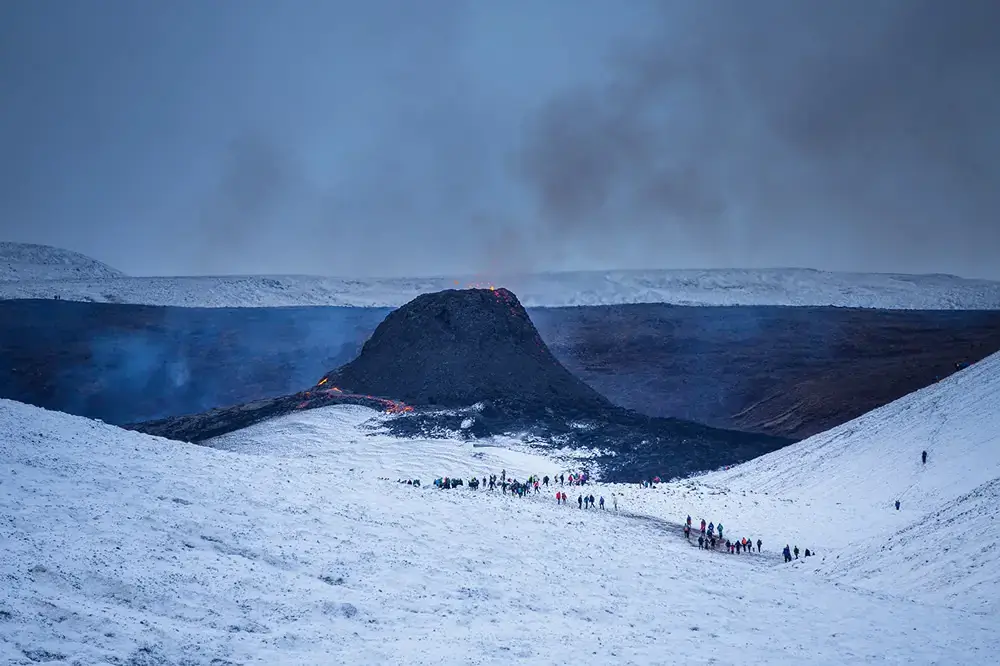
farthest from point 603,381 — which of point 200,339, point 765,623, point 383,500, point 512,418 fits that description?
point 765,623

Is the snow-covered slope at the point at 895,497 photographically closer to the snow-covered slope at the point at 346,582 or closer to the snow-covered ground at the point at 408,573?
the snow-covered ground at the point at 408,573

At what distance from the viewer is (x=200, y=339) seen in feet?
310

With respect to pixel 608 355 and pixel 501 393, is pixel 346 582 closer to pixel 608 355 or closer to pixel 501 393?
pixel 501 393

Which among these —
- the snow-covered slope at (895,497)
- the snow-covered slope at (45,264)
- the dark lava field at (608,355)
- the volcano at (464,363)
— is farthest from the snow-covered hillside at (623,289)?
the snow-covered slope at (895,497)

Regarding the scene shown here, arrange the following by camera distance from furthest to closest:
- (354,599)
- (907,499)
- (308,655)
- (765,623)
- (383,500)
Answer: (907,499)
(383,500)
(765,623)
(354,599)
(308,655)

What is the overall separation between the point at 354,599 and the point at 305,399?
40.6m

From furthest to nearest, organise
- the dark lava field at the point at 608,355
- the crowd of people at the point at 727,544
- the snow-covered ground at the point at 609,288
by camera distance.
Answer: the snow-covered ground at the point at 609,288, the dark lava field at the point at 608,355, the crowd of people at the point at 727,544

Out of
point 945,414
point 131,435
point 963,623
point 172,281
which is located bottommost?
point 963,623

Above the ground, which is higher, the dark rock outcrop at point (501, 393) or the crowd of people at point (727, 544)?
the dark rock outcrop at point (501, 393)

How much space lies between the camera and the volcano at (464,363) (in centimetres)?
6044

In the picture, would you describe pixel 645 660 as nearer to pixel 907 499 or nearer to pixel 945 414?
pixel 907 499

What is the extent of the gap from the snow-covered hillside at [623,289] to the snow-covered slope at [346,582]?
322 ft

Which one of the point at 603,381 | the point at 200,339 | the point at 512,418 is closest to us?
the point at 512,418

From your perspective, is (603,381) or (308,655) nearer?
(308,655)
